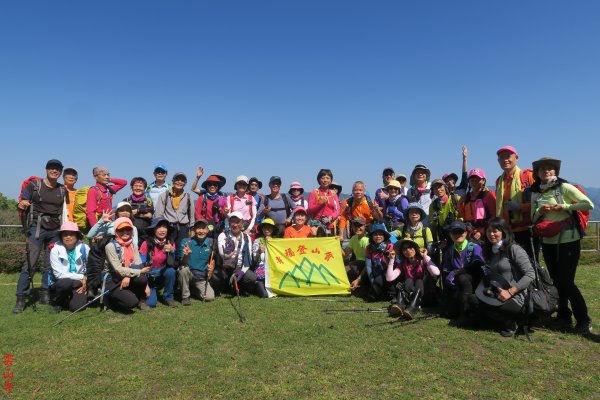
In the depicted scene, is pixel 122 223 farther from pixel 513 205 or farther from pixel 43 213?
pixel 513 205

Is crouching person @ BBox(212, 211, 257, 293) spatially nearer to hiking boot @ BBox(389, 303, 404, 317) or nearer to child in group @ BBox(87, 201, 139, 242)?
child in group @ BBox(87, 201, 139, 242)

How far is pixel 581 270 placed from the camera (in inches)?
448

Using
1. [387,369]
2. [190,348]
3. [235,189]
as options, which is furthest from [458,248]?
[235,189]

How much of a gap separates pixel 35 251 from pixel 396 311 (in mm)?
6974

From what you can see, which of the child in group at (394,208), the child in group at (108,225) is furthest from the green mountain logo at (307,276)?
the child in group at (108,225)

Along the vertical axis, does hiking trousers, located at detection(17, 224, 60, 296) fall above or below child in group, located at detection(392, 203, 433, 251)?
below

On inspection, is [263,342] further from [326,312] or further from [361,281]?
[361,281]

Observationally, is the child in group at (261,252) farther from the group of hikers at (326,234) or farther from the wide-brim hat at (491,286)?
the wide-brim hat at (491,286)

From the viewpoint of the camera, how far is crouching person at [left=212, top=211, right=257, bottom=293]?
8.27 metres

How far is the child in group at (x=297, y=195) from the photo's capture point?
10.0m

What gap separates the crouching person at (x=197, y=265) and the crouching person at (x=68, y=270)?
1.80m

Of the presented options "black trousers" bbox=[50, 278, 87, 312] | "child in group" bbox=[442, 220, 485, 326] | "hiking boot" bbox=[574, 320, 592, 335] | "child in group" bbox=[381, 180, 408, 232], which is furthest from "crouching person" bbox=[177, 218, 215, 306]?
"hiking boot" bbox=[574, 320, 592, 335]

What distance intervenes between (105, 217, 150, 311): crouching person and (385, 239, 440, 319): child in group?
467cm

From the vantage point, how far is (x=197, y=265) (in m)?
8.07
